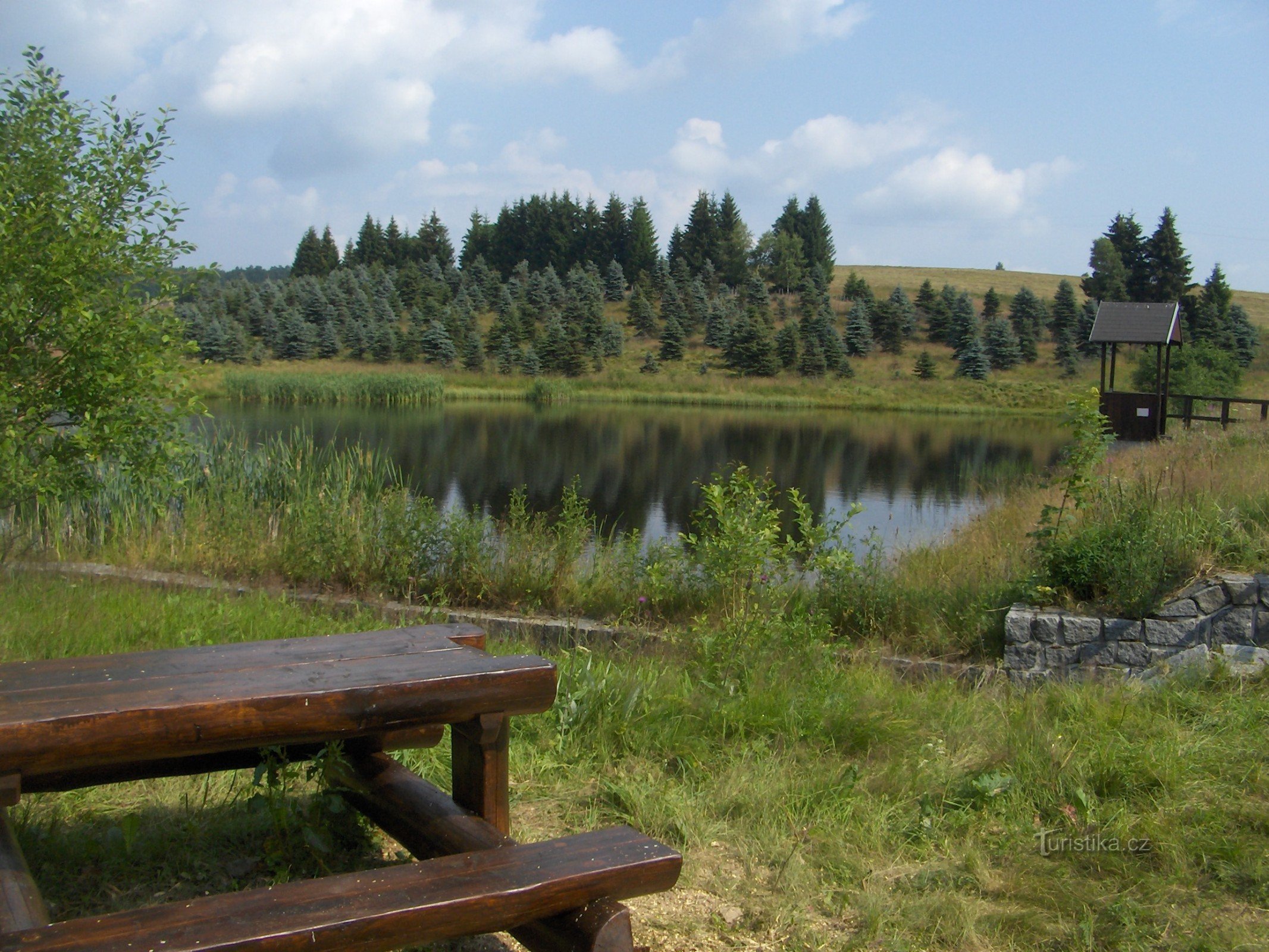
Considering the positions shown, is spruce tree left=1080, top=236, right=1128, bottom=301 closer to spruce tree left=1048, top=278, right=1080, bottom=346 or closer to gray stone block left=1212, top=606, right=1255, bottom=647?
spruce tree left=1048, top=278, right=1080, bottom=346

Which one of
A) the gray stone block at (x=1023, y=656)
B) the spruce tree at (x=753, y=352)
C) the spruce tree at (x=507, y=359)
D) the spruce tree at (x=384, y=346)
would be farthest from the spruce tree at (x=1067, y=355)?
the gray stone block at (x=1023, y=656)

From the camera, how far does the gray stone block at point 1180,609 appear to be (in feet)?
17.8

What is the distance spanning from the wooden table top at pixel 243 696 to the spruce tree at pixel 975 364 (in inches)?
1929

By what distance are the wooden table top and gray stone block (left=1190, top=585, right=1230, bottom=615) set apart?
439 cm

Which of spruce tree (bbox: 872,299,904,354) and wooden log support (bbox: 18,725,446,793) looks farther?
spruce tree (bbox: 872,299,904,354)

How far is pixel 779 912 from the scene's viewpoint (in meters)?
2.46

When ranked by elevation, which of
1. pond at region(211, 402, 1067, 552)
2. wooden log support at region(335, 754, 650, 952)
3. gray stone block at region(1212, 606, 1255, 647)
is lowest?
pond at region(211, 402, 1067, 552)

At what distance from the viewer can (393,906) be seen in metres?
1.77

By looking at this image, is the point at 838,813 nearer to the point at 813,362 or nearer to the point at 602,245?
the point at 813,362

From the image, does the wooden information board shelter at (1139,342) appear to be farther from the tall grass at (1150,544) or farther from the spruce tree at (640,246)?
the spruce tree at (640,246)

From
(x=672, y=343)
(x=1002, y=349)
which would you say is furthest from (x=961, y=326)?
(x=672, y=343)

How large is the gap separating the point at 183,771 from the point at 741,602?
364 cm

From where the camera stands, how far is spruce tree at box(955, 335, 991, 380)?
48.6 metres

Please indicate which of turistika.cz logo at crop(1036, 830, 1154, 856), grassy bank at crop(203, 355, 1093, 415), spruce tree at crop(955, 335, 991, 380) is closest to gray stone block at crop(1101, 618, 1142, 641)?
turistika.cz logo at crop(1036, 830, 1154, 856)
